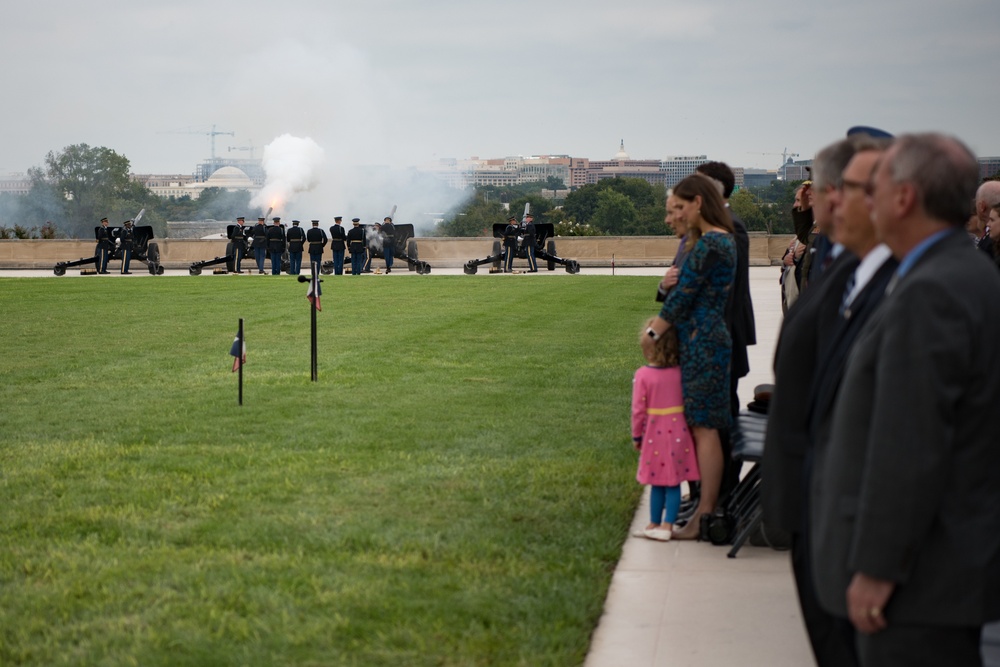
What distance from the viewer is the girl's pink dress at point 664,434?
6.49m

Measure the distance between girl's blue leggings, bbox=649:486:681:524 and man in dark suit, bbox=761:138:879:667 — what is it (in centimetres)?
315

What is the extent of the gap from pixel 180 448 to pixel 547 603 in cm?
439

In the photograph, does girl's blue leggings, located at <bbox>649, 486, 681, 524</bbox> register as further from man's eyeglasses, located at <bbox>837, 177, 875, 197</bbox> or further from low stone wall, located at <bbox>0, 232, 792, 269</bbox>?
low stone wall, located at <bbox>0, 232, 792, 269</bbox>

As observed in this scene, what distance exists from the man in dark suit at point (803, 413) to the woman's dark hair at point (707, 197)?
2.79 m

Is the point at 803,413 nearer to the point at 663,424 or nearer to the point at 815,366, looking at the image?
the point at 815,366

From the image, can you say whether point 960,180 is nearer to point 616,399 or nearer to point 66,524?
point 66,524

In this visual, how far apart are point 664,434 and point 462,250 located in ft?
129

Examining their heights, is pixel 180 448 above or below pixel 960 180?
below

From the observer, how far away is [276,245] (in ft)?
129

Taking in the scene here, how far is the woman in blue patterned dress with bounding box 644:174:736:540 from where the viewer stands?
6277mm

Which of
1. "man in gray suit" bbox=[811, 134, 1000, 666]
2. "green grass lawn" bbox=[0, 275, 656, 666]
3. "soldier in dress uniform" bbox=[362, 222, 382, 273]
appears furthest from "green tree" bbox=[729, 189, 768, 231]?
"man in gray suit" bbox=[811, 134, 1000, 666]

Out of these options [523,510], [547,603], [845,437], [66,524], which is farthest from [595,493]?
[845,437]

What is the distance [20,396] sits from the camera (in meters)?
11.9

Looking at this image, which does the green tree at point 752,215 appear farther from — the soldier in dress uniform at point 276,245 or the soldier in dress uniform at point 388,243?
the soldier in dress uniform at point 276,245
